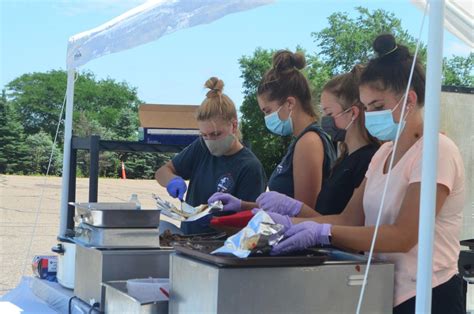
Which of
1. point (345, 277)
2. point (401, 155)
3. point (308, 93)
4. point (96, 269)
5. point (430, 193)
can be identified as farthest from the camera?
point (308, 93)

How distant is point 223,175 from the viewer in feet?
7.28

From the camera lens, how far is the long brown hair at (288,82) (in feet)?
6.70

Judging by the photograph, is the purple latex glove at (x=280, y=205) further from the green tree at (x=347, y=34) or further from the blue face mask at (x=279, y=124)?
the green tree at (x=347, y=34)

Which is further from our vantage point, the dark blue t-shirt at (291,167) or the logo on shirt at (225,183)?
the logo on shirt at (225,183)

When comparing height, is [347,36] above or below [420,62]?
above

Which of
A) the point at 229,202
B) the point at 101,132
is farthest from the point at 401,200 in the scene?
the point at 101,132

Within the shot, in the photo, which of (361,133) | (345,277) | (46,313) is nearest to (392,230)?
(345,277)

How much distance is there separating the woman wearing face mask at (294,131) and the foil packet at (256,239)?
61cm

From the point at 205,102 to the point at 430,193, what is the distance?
1299mm

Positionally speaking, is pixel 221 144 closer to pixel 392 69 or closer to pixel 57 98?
pixel 392 69

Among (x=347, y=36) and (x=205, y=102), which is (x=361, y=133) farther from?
(x=347, y=36)

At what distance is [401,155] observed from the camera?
4.42 ft

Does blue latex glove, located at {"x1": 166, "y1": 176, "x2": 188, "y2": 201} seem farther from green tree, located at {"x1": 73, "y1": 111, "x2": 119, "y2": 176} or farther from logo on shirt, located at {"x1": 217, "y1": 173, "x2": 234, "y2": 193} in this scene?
green tree, located at {"x1": 73, "y1": 111, "x2": 119, "y2": 176}

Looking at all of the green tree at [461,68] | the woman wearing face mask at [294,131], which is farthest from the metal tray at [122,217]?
the green tree at [461,68]
